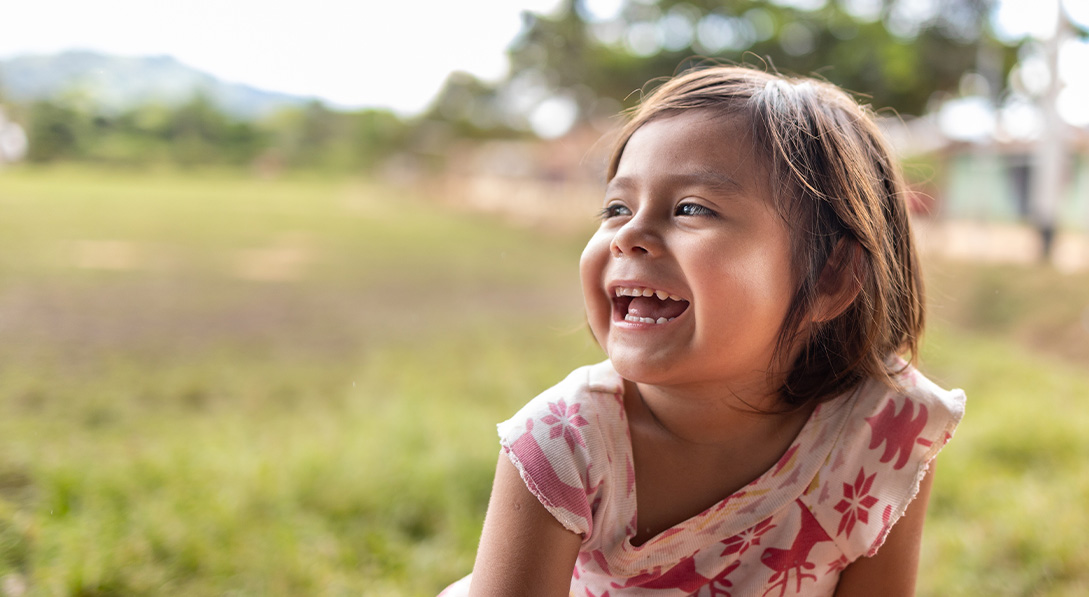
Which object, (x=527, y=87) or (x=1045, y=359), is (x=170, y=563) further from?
(x=1045, y=359)

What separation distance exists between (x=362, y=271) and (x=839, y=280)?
102 inches

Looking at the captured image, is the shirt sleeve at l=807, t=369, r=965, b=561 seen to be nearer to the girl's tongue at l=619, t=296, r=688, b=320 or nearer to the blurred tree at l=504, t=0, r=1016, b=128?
the girl's tongue at l=619, t=296, r=688, b=320

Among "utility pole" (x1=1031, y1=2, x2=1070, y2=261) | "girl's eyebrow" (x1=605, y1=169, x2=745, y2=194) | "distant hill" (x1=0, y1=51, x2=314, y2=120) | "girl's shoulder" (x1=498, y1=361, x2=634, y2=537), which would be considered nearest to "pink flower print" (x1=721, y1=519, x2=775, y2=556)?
"girl's shoulder" (x1=498, y1=361, x2=634, y2=537)

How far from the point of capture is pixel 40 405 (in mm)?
1627

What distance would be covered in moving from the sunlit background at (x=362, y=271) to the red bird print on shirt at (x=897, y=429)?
0.29 metres

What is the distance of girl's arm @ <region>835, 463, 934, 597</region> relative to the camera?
0.87 meters

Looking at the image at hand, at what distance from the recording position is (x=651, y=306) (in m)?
0.78

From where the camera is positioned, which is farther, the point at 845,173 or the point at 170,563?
the point at 170,563

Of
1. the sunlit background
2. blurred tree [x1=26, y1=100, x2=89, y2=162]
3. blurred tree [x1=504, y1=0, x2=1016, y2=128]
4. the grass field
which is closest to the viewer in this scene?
the grass field

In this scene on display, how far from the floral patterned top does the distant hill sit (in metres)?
1.30

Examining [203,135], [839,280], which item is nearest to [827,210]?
[839,280]

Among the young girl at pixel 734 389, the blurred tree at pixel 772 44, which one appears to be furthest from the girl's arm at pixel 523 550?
the blurred tree at pixel 772 44

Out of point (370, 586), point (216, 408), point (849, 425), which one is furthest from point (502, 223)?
point (849, 425)

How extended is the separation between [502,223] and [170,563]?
2.94 meters
